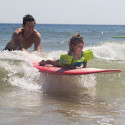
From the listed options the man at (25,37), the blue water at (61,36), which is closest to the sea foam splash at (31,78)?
the man at (25,37)

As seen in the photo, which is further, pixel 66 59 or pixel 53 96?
pixel 66 59

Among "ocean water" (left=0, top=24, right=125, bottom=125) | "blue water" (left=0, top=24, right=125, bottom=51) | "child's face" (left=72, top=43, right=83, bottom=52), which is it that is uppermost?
"child's face" (left=72, top=43, right=83, bottom=52)

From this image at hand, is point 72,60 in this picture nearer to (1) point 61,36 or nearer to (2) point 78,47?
(2) point 78,47

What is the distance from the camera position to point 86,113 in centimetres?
327

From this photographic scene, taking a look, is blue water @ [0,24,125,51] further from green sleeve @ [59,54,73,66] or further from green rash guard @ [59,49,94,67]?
green sleeve @ [59,54,73,66]

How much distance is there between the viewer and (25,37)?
6566 millimetres

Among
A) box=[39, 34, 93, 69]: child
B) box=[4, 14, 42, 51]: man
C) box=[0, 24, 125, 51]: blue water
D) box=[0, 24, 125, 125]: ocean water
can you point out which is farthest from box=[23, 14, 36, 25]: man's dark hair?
box=[0, 24, 125, 51]: blue water

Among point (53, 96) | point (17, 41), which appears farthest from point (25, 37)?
point (53, 96)

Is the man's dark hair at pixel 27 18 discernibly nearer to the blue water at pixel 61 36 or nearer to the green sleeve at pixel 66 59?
the green sleeve at pixel 66 59

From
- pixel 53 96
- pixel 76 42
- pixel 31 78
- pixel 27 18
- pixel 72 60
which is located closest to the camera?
pixel 53 96

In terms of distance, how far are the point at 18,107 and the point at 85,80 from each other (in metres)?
1.83

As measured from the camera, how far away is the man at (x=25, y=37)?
Result: 244 inches

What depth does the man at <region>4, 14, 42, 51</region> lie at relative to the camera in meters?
6.19

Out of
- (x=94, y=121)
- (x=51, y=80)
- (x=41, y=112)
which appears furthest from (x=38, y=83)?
(x=94, y=121)
